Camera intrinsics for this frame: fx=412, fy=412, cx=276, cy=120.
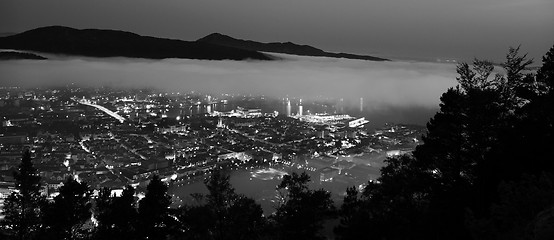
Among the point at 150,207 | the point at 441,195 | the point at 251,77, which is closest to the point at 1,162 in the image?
the point at 150,207

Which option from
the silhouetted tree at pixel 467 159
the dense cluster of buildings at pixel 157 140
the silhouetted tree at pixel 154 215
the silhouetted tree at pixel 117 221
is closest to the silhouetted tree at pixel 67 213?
the silhouetted tree at pixel 117 221

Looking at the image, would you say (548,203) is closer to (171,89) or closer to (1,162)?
(1,162)

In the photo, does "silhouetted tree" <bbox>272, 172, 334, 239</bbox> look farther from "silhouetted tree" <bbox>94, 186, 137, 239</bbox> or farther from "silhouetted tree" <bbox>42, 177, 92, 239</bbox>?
"silhouetted tree" <bbox>42, 177, 92, 239</bbox>

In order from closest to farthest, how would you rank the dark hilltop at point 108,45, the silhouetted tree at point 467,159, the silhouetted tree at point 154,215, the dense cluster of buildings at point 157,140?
the silhouetted tree at point 467,159 < the silhouetted tree at point 154,215 < the dense cluster of buildings at point 157,140 < the dark hilltop at point 108,45

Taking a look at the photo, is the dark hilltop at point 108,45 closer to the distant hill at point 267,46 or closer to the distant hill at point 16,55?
the distant hill at point 16,55

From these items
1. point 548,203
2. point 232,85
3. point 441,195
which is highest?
point 548,203

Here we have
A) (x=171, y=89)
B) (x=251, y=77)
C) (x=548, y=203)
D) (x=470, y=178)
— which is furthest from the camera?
(x=251, y=77)
